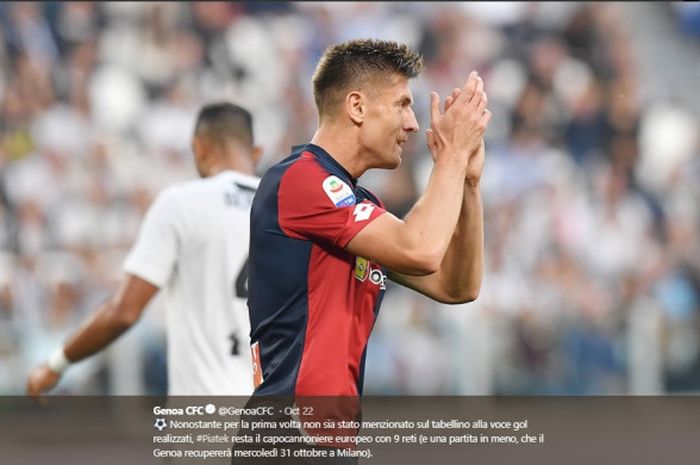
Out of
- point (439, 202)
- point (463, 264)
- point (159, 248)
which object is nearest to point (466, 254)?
point (463, 264)

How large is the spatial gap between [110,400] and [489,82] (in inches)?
197

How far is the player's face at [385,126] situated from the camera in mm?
3795

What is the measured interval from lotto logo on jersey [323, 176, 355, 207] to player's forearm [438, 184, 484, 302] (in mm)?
418

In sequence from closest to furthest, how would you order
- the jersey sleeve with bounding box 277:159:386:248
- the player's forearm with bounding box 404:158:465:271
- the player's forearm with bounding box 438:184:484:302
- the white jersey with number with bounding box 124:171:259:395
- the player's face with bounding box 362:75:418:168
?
the player's forearm with bounding box 404:158:465:271, the jersey sleeve with bounding box 277:159:386:248, the player's face with bounding box 362:75:418:168, the player's forearm with bounding box 438:184:484:302, the white jersey with number with bounding box 124:171:259:395

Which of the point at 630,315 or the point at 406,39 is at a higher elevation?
the point at 406,39

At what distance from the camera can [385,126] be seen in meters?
3.79

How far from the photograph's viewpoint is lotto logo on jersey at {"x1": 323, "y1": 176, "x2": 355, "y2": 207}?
364cm

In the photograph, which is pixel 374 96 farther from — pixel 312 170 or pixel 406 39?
pixel 406 39

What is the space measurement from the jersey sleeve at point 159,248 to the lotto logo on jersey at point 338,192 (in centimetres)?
197

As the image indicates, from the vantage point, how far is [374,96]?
3.82 metres

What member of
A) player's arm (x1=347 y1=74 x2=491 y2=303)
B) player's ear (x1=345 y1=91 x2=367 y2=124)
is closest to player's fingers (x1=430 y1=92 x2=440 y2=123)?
player's arm (x1=347 y1=74 x2=491 y2=303)

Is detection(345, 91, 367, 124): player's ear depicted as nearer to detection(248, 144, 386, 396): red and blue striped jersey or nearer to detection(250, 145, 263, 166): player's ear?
detection(248, 144, 386, 396): red and blue striped jersey

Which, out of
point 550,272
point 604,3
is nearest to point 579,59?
point 604,3

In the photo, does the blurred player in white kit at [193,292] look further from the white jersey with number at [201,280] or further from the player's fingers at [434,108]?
the player's fingers at [434,108]
